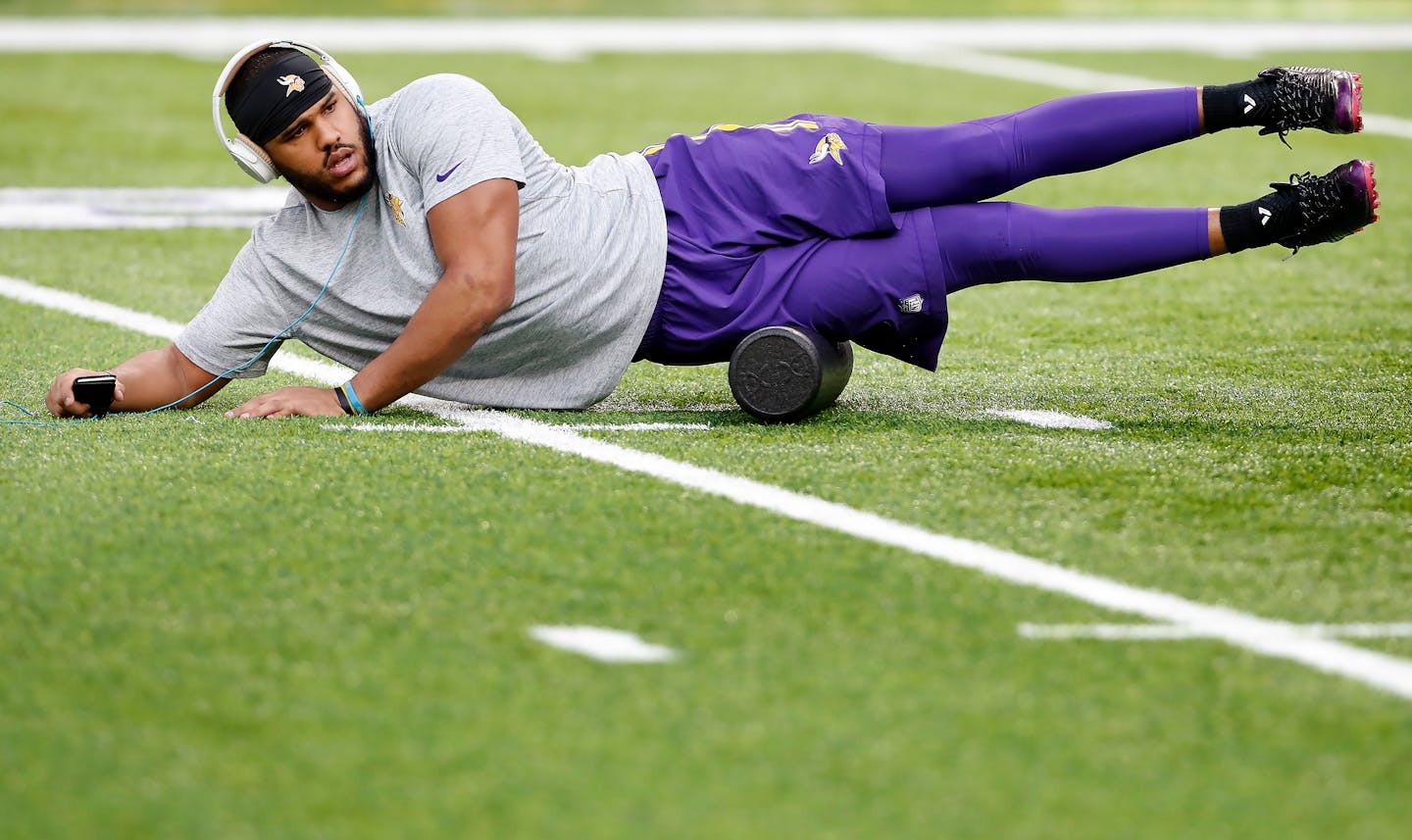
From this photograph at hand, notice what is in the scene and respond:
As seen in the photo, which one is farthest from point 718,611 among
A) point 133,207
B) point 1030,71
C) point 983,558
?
point 1030,71

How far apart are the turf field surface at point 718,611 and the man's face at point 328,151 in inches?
24.2

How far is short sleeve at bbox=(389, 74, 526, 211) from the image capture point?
4281 mm

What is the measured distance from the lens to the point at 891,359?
553cm

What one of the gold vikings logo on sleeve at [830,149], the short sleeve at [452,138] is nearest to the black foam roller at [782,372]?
the gold vikings logo on sleeve at [830,149]

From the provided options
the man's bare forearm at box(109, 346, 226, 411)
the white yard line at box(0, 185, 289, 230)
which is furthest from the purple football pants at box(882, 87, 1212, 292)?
the white yard line at box(0, 185, 289, 230)

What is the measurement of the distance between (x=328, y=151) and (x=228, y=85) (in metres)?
0.28

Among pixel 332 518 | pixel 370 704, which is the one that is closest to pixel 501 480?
pixel 332 518

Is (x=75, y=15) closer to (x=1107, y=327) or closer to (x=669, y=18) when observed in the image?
(x=669, y=18)

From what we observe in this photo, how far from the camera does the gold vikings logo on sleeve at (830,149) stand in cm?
457

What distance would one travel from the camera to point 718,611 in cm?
309

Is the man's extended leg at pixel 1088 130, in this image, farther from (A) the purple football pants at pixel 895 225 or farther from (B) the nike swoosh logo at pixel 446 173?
(B) the nike swoosh logo at pixel 446 173

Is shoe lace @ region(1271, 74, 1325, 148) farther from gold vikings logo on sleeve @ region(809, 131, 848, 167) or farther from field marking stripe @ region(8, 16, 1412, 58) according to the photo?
field marking stripe @ region(8, 16, 1412, 58)

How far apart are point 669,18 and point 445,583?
54.3ft

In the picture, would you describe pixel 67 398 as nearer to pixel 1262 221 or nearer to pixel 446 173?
pixel 446 173
